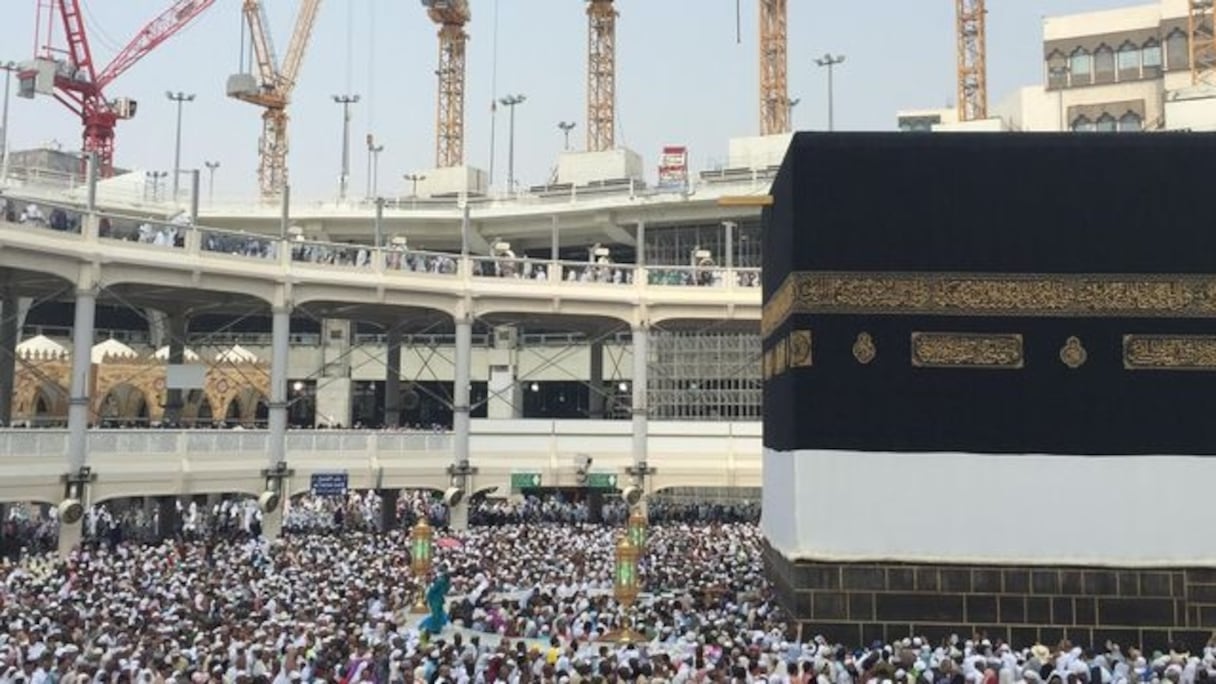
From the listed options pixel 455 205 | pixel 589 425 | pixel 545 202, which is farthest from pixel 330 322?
pixel 589 425

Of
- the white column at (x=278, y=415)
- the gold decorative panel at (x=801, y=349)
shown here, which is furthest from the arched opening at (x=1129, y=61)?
the gold decorative panel at (x=801, y=349)

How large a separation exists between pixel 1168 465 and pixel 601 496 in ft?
70.9

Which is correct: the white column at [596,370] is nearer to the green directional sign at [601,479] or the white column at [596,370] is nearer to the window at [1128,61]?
the green directional sign at [601,479]

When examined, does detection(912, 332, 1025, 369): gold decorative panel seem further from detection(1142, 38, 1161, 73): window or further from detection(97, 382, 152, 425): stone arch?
detection(1142, 38, 1161, 73): window

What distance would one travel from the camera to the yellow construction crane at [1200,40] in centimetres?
5444

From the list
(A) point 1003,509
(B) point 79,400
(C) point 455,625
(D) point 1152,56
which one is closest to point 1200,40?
(D) point 1152,56

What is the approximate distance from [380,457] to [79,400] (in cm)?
798

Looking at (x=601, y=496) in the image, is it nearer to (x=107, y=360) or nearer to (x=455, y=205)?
(x=107, y=360)

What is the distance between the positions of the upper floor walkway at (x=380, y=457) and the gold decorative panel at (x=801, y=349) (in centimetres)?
1521

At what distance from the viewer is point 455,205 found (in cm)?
5053

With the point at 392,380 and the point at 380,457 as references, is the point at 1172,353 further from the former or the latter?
the point at 392,380

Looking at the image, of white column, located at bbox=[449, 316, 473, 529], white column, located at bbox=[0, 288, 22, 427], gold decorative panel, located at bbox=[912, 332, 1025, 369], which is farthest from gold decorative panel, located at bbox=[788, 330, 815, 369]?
white column, located at bbox=[0, 288, 22, 427]

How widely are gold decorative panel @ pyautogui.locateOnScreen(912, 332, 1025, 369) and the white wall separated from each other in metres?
1.17

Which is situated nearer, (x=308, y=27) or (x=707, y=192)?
(x=707, y=192)
